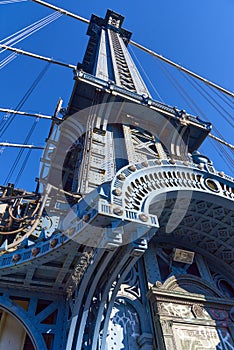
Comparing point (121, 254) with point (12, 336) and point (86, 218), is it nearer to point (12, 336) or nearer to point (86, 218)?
point (86, 218)

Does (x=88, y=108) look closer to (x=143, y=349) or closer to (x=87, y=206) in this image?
(x=87, y=206)

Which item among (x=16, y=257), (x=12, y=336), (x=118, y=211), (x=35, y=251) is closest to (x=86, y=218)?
(x=118, y=211)

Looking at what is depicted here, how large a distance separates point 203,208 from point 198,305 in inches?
110

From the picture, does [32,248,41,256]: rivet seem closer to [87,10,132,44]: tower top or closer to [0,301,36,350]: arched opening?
[0,301,36,350]: arched opening

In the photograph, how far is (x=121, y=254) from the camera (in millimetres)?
4859

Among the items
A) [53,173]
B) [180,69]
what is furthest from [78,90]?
[180,69]

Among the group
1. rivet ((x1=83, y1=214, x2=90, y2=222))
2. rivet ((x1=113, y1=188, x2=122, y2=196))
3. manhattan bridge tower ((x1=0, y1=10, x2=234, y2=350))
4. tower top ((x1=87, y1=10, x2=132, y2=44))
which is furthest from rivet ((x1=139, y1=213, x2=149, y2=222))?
tower top ((x1=87, y1=10, x2=132, y2=44))

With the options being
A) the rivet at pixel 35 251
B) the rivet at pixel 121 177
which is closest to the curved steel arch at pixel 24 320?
the rivet at pixel 35 251

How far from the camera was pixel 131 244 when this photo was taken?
4.55 metres

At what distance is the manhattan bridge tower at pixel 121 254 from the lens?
4.86 m

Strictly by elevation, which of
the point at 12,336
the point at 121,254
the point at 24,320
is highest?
the point at 121,254

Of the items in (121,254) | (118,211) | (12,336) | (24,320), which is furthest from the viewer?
(12,336)

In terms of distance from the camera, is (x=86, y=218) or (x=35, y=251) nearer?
(x=86, y=218)

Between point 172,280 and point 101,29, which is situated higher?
point 101,29
